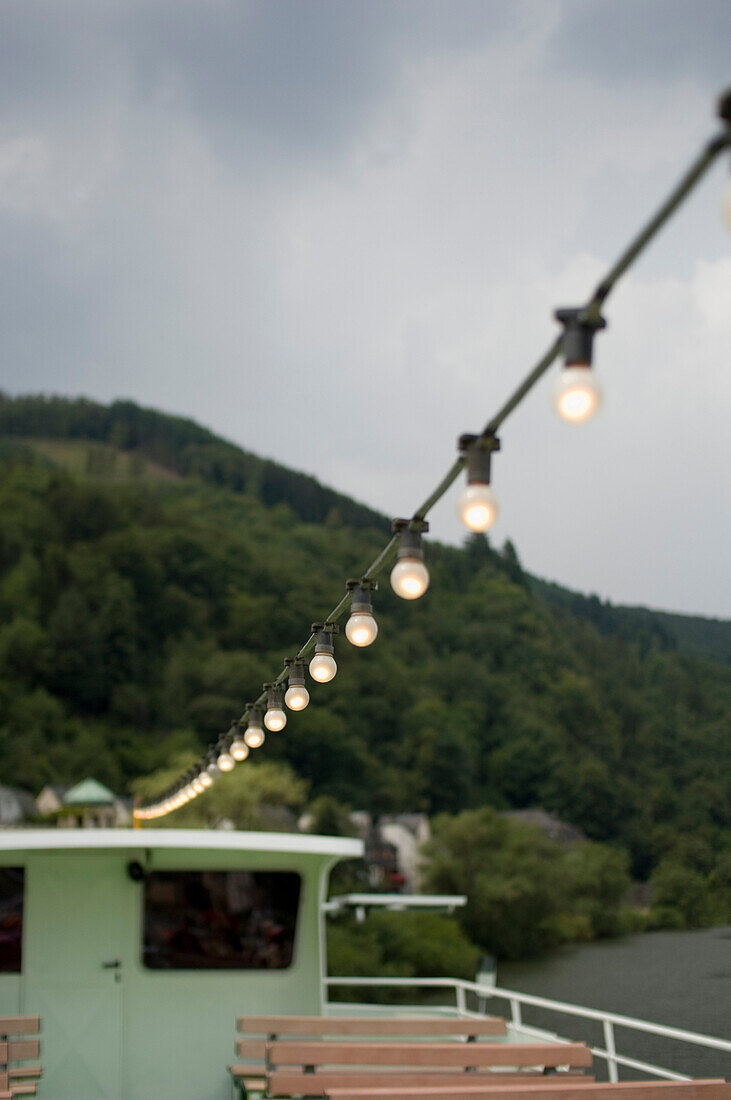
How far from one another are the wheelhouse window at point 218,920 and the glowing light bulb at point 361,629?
375 centimetres

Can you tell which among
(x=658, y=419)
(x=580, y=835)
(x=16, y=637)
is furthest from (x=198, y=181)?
(x=580, y=835)

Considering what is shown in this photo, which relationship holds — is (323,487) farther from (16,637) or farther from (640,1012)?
(640,1012)

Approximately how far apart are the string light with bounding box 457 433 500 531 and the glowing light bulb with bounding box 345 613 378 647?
139 cm

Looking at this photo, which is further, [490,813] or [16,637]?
[16,637]

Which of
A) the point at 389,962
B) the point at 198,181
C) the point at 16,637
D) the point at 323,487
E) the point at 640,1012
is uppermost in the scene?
the point at 198,181

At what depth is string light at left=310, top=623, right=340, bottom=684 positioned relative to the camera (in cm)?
506

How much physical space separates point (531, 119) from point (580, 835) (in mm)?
47917

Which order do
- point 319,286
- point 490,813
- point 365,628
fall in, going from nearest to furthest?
point 365,628 < point 490,813 < point 319,286

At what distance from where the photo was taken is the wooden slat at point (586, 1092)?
416cm

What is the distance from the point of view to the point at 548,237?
80562mm

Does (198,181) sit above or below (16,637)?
above

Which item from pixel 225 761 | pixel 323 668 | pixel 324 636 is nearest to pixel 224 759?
pixel 225 761

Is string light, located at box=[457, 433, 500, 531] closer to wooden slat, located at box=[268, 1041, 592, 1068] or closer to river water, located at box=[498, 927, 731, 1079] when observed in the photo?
wooden slat, located at box=[268, 1041, 592, 1068]

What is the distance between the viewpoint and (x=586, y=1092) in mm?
4395
